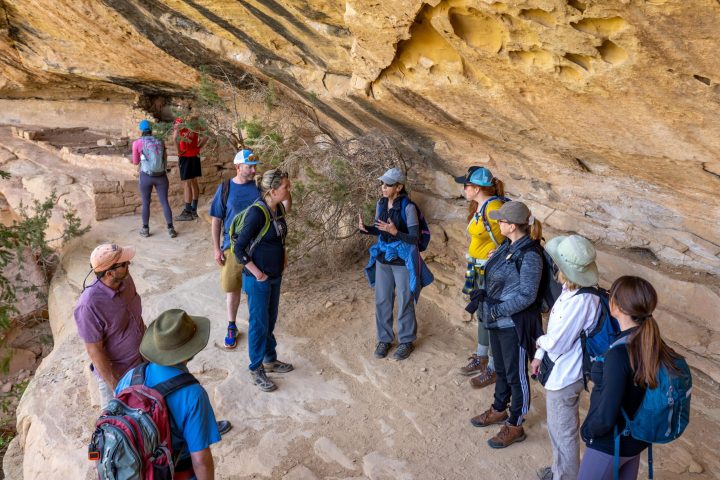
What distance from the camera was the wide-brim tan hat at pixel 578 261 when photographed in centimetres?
252

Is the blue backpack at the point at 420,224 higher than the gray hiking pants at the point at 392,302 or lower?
higher

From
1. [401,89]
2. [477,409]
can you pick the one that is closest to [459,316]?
[477,409]

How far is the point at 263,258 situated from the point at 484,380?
1.66m

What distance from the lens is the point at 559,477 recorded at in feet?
9.04

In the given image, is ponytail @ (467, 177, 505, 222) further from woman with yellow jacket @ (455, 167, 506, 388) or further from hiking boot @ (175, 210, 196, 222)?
hiking boot @ (175, 210, 196, 222)

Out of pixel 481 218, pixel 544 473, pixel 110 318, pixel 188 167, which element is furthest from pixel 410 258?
pixel 188 167

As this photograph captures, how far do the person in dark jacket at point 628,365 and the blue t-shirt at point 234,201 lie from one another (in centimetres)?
285

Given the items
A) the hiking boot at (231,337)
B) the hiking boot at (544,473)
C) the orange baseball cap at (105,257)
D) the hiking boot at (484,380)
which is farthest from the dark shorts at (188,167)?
the hiking boot at (544,473)

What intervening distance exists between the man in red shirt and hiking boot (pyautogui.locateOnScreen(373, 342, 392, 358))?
4016 mm

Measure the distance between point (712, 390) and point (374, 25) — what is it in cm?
305

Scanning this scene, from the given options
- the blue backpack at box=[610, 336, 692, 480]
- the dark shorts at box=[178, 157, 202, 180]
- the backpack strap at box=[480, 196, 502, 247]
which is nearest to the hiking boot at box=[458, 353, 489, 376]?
the backpack strap at box=[480, 196, 502, 247]

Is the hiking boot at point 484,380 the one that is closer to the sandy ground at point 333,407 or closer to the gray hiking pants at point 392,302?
the sandy ground at point 333,407

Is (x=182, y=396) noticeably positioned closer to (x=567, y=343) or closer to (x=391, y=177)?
(x=567, y=343)

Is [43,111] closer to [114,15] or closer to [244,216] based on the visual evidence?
[114,15]
